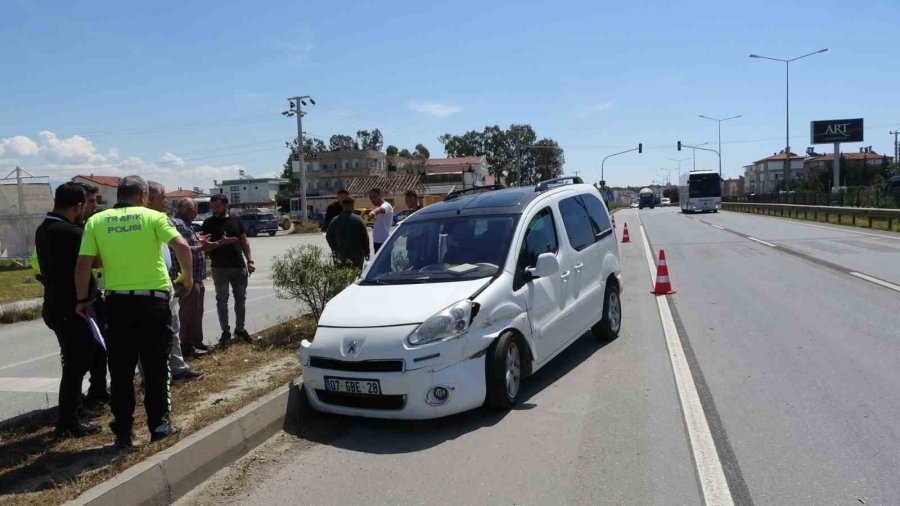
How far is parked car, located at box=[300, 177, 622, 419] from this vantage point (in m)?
5.29

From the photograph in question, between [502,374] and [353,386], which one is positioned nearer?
[353,386]

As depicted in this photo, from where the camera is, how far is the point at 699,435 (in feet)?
16.6

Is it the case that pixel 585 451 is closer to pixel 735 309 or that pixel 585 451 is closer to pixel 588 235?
pixel 588 235

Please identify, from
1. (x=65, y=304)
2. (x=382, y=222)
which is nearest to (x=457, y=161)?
(x=382, y=222)

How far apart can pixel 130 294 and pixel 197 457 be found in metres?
1.19

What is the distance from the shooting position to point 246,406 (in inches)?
218

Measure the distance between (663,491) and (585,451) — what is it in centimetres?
77

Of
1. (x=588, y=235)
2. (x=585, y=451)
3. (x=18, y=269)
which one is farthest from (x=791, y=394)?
(x=18, y=269)

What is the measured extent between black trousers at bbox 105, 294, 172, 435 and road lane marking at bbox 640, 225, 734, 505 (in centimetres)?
369

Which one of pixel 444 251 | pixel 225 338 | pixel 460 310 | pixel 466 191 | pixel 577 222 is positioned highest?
pixel 466 191

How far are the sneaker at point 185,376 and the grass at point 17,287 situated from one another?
11169 mm

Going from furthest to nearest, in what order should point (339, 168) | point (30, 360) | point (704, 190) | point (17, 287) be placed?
point (339, 168) < point (704, 190) < point (17, 287) < point (30, 360)

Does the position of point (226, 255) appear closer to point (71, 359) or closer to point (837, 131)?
point (71, 359)

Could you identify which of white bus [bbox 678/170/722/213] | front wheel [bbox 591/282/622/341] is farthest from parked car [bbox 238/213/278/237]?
front wheel [bbox 591/282/622/341]
